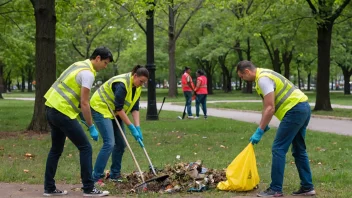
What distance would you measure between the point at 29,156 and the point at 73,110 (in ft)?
12.3

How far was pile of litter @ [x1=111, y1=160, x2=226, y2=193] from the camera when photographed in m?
5.99

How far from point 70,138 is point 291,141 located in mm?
2585

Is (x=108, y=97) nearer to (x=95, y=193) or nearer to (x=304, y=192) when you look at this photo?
(x=95, y=193)

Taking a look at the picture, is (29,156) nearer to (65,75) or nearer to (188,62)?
(65,75)

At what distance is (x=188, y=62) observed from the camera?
47562mm

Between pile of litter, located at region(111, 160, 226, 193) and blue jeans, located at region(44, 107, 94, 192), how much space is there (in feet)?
2.03

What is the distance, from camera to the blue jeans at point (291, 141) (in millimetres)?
5465

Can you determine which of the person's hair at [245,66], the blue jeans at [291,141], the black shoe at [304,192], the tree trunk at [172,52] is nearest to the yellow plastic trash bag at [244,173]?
the blue jeans at [291,141]

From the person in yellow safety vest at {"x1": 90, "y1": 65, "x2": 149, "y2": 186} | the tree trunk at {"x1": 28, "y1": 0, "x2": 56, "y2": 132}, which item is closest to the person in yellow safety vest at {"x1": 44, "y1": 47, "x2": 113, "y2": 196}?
the person in yellow safety vest at {"x1": 90, "y1": 65, "x2": 149, "y2": 186}

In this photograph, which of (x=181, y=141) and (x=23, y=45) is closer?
(x=181, y=141)

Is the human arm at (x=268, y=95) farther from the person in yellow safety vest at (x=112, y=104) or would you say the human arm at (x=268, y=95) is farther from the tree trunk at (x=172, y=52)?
the tree trunk at (x=172, y=52)

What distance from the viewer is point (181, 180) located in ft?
20.2

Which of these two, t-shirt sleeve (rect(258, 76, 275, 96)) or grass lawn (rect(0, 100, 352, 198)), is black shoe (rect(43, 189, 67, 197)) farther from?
t-shirt sleeve (rect(258, 76, 275, 96))

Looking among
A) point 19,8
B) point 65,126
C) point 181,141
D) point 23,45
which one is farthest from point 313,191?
point 23,45
